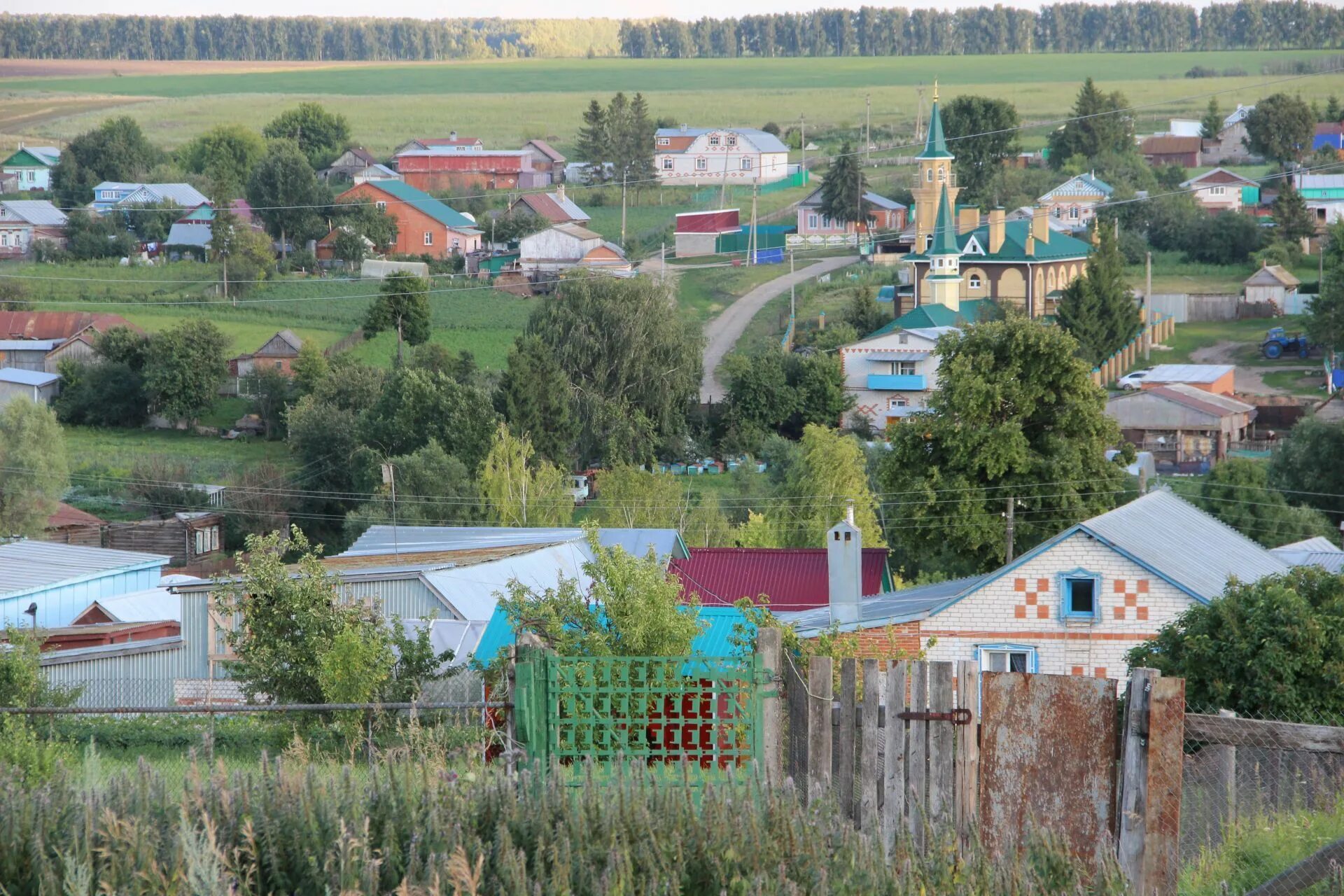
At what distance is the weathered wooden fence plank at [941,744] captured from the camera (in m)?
6.76

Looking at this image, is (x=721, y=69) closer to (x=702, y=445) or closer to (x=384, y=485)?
(x=702, y=445)

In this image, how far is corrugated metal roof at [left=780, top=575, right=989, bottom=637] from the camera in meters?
16.5

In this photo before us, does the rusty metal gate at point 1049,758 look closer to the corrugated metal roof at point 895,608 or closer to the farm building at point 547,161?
the corrugated metal roof at point 895,608

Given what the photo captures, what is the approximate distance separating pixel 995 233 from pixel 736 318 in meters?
12.0

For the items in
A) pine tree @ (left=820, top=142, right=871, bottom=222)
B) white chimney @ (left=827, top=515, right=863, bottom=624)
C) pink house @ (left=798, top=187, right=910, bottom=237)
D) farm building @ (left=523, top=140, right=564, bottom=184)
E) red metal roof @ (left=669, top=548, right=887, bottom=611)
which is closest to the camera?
white chimney @ (left=827, top=515, right=863, bottom=624)

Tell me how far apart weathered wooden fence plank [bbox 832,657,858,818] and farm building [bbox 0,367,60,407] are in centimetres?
5477

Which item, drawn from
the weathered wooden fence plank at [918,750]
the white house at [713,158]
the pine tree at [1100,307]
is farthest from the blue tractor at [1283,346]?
the weathered wooden fence plank at [918,750]

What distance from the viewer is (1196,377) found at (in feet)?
177

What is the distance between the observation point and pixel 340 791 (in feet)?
19.0

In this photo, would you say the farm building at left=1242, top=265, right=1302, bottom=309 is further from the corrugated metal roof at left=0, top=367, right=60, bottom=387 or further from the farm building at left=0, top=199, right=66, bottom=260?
the farm building at left=0, top=199, right=66, bottom=260

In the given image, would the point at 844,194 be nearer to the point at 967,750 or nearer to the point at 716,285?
the point at 716,285

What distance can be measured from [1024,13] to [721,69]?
38.1 metres

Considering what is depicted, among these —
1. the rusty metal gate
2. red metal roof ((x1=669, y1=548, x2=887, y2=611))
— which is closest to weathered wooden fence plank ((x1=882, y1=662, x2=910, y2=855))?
the rusty metal gate

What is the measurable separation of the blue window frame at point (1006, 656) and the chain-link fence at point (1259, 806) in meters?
9.83
